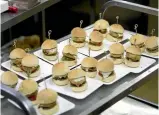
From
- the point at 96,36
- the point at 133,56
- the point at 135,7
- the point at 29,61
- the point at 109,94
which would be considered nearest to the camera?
the point at 109,94

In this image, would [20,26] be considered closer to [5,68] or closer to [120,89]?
[5,68]

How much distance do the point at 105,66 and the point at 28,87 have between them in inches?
11.7

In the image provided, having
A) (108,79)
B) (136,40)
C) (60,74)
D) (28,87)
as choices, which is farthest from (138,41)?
(28,87)

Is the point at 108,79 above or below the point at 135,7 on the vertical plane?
→ below

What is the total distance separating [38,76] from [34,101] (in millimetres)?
189

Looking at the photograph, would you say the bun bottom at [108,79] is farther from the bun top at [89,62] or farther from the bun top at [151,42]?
the bun top at [151,42]

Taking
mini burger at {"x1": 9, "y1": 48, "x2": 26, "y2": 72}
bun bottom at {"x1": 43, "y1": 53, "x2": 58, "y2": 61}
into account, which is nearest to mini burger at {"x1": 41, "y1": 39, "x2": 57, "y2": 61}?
bun bottom at {"x1": 43, "y1": 53, "x2": 58, "y2": 61}

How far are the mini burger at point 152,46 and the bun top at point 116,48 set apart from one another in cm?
12

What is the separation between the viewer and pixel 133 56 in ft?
4.92

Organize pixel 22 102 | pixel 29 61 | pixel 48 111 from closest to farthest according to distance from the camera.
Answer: pixel 22 102 → pixel 48 111 → pixel 29 61

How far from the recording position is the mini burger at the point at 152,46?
5.22ft

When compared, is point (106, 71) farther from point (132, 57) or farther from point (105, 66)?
point (132, 57)

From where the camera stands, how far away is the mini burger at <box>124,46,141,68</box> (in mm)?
1489

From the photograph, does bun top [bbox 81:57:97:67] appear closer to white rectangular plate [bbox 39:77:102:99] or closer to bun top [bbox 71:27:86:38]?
white rectangular plate [bbox 39:77:102:99]
